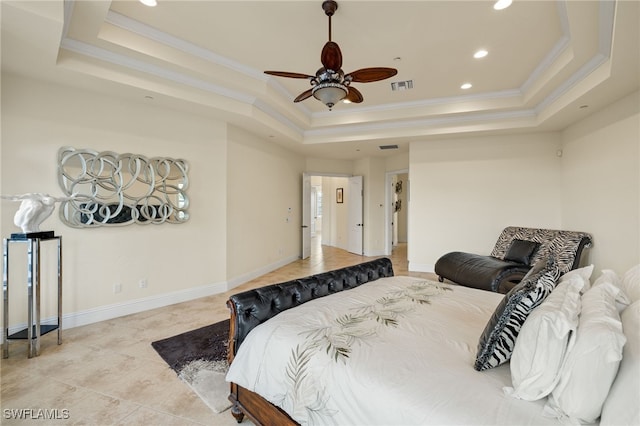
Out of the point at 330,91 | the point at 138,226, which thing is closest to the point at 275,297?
the point at 330,91

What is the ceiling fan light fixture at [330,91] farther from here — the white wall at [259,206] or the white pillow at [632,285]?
the white wall at [259,206]

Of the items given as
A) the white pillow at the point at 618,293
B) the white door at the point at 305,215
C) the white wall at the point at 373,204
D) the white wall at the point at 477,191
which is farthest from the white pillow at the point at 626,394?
the white wall at the point at 373,204

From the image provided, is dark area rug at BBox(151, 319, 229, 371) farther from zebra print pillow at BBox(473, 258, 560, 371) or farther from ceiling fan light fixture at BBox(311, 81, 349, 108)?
ceiling fan light fixture at BBox(311, 81, 349, 108)

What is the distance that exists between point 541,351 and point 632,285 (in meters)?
1.11

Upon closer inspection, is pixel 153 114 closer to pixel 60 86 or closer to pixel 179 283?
pixel 60 86

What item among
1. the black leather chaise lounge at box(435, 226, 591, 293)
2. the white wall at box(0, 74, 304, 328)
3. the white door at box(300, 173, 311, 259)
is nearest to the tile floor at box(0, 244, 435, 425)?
the white wall at box(0, 74, 304, 328)

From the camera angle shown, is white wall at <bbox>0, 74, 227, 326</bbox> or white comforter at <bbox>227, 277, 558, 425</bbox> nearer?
white comforter at <bbox>227, 277, 558, 425</bbox>

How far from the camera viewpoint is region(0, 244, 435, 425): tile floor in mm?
1868

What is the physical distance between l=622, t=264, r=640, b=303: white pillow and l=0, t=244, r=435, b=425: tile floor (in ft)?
7.76

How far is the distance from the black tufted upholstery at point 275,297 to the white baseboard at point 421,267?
3659 millimetres

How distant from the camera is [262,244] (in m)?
5.62

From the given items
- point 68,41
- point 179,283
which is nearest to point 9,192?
point 68,41

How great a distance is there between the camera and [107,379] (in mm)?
2242

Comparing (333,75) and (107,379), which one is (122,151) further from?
(333,75)
